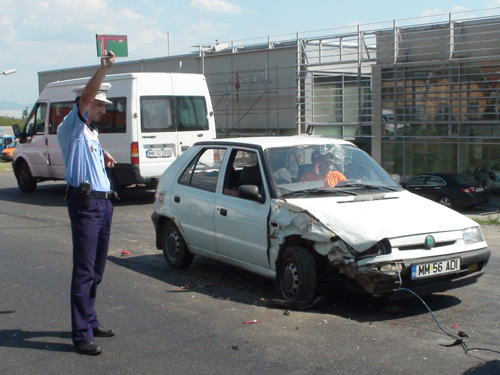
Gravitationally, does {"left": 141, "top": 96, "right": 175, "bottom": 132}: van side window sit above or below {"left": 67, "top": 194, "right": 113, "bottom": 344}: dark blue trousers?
above

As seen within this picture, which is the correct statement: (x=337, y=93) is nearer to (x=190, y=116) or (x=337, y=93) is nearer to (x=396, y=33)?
(x=396, y=33)

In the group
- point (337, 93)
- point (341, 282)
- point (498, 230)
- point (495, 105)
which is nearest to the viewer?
point (341, 282)

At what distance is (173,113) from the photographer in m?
14.8

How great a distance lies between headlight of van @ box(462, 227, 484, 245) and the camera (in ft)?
19.6

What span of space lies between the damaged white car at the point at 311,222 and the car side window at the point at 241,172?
0.01 meters

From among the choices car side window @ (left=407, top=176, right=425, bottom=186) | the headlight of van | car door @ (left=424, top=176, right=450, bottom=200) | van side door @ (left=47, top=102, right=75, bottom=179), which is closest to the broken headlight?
the headlight of van

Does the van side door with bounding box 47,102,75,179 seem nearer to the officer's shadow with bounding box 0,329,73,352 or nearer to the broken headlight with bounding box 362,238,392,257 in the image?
the officer's shadow with bounding box 0,329,73,352

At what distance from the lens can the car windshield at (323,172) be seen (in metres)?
6.51

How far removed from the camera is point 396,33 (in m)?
21.5

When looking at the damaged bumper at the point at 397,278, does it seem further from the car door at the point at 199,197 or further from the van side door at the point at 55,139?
the van side door at the point at 55,139

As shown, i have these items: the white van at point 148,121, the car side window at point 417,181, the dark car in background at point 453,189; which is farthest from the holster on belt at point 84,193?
the car side window at point 417,181

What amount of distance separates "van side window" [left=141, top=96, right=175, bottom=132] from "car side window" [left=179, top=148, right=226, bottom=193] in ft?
22.4

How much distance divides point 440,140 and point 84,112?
724 inches

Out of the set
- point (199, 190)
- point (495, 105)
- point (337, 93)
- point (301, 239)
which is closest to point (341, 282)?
point (301, 239)
